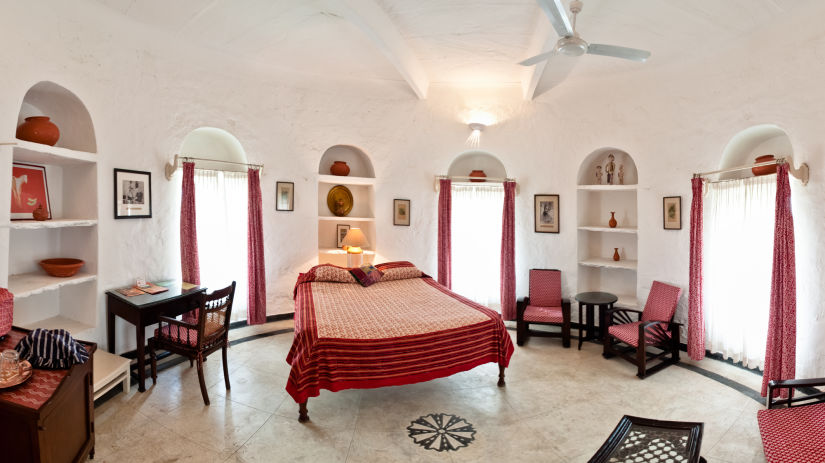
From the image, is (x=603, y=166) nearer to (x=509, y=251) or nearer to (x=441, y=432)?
(x=509, y=251)

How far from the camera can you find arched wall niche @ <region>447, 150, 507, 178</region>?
6406 millimetres

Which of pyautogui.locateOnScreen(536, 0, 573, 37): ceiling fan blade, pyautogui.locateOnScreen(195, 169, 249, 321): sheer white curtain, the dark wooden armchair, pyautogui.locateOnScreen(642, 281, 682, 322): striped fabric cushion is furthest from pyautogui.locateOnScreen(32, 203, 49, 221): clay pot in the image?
pyautogui.locateOnScreen(642, 281, 682, 322): striped fabric cushion

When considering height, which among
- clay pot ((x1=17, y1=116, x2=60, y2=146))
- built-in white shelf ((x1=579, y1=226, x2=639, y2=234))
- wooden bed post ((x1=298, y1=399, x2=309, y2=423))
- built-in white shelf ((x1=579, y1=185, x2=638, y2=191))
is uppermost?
clay pot ((x1=17, y1=116, x2=60, y2=146))

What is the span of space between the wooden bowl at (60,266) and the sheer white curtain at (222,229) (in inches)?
54.5

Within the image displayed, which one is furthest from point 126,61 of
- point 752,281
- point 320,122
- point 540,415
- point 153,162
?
point 752,281

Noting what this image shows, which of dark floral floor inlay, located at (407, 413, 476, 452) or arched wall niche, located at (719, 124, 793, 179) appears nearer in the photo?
dark floral floor inlay, located at (407, 413, 476, 452)

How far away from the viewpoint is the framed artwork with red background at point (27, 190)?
137 inches

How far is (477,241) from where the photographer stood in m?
6.26

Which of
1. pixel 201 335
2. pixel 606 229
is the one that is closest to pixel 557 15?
pixel 606 229

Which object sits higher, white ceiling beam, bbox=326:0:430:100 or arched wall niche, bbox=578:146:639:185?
white ceiling beam, bbox=326:0:430:100

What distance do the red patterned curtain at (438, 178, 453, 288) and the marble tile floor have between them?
6.41 feet

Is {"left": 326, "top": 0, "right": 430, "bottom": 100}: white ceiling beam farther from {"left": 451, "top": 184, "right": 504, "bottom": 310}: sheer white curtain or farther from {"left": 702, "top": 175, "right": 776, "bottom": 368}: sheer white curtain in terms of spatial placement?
{"left": 702, "top": 175, "right": 776, "bottom": 368}: sheer white curtain

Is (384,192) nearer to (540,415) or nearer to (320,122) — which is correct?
(320,122)

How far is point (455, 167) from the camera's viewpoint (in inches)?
257
